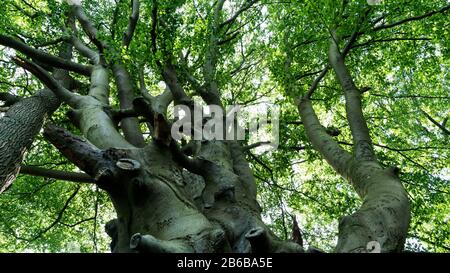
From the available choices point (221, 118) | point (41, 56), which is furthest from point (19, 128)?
point (221, 118)

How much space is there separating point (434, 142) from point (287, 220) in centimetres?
427

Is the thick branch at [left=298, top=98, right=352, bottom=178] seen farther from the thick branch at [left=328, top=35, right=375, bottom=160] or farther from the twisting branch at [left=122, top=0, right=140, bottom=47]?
the twisting branch at [left=122, top=0, right=140, bottom=47]

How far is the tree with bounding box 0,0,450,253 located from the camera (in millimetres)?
3348

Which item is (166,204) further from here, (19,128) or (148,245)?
(19,128)

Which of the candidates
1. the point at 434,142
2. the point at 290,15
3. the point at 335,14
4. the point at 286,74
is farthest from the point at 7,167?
the point at 434,142

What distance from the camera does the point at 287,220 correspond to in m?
9.46

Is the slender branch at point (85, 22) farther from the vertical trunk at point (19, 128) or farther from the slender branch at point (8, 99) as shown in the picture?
the slender branch at point (8, 99)

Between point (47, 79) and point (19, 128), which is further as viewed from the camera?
point (19, 128)

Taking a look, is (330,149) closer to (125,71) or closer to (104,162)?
(104,162)

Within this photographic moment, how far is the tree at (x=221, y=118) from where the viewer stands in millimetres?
3348

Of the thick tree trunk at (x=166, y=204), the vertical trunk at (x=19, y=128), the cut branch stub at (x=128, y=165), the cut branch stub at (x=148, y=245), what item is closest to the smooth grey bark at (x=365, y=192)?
the thick tree trunk at (x=166, y=204)

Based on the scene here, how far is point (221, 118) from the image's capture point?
5906 mm

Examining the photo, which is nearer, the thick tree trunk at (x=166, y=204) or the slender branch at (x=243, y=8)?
the thick tree trunk at (x=166, y=204)

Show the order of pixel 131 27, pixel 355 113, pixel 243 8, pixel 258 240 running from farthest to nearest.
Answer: pixel 243 8, pixel 131 27, pixel 355 113, pixel 258 240
